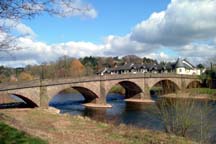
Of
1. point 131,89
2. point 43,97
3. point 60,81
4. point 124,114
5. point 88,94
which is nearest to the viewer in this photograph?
point 124,114

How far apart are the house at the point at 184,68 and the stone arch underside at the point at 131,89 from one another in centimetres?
3598

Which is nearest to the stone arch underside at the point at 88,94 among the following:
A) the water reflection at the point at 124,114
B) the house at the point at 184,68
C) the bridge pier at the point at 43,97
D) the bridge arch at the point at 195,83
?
the water reflection at the point at 124,114

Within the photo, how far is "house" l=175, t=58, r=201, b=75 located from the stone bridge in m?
22.6

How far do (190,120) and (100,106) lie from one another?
33984 mm

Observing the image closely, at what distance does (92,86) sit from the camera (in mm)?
55125

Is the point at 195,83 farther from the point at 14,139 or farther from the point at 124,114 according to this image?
the point at 14,139

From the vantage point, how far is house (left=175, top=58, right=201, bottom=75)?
333 feet

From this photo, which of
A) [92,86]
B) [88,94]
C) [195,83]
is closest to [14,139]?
[92,86]

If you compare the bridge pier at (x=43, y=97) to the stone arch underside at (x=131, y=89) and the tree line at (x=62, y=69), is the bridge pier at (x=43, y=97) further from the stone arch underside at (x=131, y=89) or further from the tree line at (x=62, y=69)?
the tree line at (x=62, y=69)

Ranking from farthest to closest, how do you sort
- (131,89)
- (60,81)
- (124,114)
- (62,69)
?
1. (62,69)
2. (131,89)
3. (60,81)
4. (124,114)

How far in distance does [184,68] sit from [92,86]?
54715 millimetres

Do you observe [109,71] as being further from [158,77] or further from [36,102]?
[36,102]

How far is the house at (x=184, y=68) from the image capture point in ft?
333

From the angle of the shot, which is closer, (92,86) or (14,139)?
(14,139)
